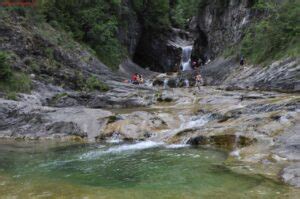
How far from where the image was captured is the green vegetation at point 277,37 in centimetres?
3201

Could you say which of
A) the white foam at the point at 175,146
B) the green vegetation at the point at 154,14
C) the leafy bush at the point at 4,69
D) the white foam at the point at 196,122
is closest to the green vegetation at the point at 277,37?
the white foam at the point at 196,122

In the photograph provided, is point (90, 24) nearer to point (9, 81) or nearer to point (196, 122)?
point (9, 81)

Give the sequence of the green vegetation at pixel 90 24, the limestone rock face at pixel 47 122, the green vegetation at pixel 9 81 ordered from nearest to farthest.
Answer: the limestone rock face at pixel 47 122
the green vegetation at pixel 9 81
the green vegetation at pixel 90 24

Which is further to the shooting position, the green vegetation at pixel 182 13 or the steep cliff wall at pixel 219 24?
the green vegetation at pixel 182 13

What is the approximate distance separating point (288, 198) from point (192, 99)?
784 inches

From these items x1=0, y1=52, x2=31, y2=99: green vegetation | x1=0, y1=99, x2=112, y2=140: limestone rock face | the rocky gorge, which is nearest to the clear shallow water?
the rocky gorge

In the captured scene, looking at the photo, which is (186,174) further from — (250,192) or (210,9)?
(210,9)

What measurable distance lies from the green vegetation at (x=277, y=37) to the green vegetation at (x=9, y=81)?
19.4 metres

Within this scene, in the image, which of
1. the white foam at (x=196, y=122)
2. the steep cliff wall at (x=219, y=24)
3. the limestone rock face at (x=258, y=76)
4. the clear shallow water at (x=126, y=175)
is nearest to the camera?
the clear shallow water at (x=126, y=175)

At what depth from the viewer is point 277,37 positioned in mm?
34375

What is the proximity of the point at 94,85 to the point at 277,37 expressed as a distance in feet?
53.1

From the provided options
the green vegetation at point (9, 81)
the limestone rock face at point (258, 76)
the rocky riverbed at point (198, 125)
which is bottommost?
the rocky riverbed at point (198, 125)

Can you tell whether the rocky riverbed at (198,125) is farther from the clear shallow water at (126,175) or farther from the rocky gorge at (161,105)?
the clear shallow water at (126,175)

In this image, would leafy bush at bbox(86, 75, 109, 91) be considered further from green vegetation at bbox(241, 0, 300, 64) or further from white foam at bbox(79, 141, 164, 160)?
white foam at bbox(79, 141, 164, 160)
